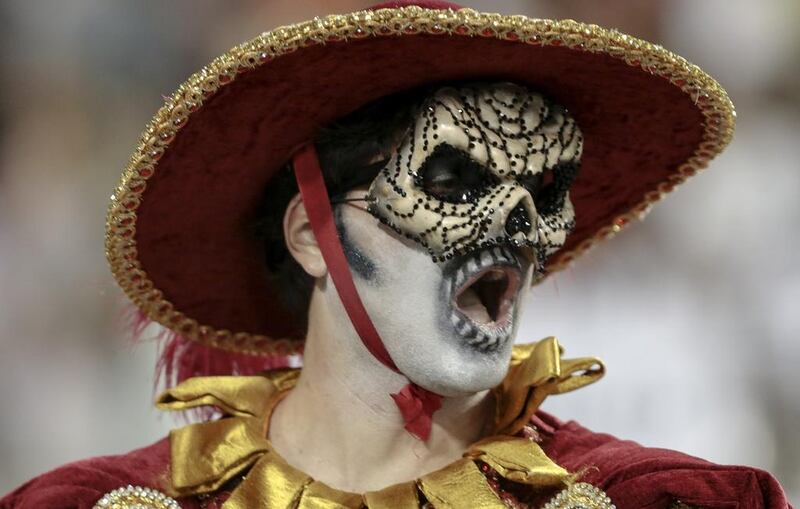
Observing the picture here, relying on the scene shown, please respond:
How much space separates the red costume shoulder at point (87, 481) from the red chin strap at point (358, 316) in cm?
34

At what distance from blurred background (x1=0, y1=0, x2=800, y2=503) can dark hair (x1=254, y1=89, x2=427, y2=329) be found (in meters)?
1.47

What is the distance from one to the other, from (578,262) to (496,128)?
1883 mm

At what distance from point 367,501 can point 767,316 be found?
2118 mm

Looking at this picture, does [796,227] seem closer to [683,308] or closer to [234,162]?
[683,308]

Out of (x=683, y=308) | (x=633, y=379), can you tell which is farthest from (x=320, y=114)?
(x=683, y=308)

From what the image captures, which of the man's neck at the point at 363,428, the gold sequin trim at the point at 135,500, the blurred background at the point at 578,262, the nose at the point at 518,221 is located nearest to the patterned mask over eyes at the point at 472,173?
the nose at the point at 518,221

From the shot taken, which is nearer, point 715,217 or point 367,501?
point 367,501

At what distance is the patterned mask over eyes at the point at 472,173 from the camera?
5.14 feet

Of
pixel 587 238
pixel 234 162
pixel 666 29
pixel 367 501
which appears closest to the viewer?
pixel 367 501

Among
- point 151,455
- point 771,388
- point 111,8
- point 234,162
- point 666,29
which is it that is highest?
point 111,8

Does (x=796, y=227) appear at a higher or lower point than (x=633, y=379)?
higher

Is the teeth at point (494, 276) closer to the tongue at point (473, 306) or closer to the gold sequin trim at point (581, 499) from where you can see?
the tongue at point (473, 306)

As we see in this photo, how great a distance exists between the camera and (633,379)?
333 cm

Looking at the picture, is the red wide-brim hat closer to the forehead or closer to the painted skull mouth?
the forehead
